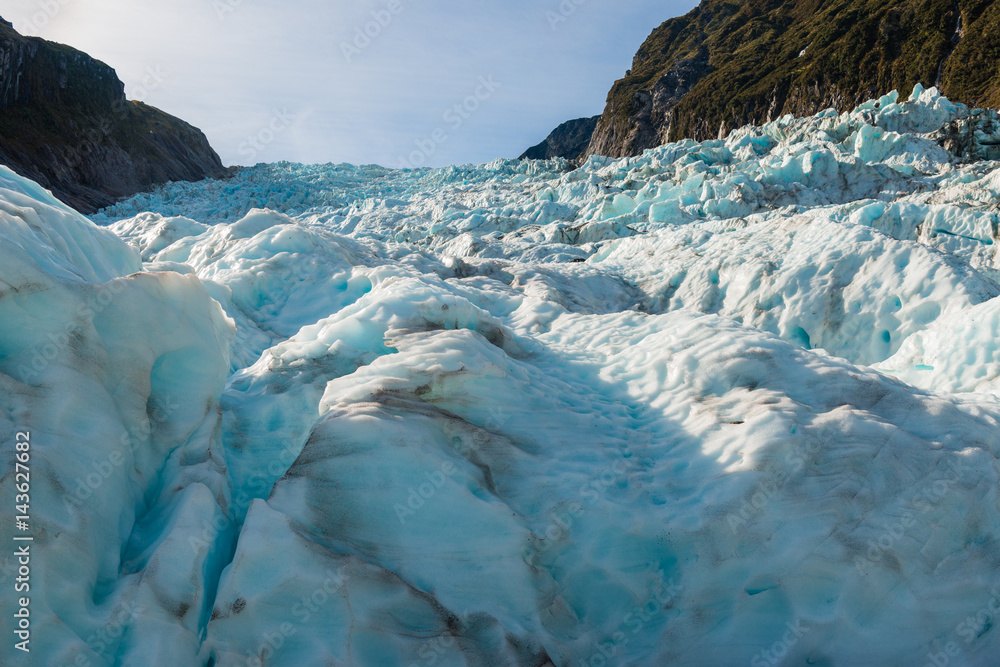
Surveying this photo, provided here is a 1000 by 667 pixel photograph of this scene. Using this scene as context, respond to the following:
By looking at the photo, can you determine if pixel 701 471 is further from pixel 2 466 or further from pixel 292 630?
pixel 2 466

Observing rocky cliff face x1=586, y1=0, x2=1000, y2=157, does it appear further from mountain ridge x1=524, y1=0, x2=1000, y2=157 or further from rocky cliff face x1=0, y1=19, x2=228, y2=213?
rocky cliff face x1=0, y1=19, x2=228, y2=213

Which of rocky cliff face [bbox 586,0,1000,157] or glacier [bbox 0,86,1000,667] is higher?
rocky cliff face [bbox 586,0,1000,157]

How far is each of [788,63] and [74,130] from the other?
65247mm

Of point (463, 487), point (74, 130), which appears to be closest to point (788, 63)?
point (74, 130)

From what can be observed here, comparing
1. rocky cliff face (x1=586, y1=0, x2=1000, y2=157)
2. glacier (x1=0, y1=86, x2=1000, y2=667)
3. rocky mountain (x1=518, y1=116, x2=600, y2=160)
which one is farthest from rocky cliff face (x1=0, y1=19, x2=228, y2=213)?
rocky mountain (x1=518, y1=116, x2=600, y2=160)

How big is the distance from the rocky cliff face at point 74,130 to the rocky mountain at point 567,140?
56084 millimetres

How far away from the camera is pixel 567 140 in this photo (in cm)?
9475

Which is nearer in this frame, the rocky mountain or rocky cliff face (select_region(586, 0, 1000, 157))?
rocky cliff face (select_region(586, 0, 1000, 157))

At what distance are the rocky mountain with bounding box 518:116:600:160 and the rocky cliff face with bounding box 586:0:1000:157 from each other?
→ 454 inches

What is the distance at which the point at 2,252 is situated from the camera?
3.28m

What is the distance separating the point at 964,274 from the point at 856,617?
22.9ft

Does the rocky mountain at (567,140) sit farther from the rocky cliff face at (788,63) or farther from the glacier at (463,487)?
the glacier at (463,487)

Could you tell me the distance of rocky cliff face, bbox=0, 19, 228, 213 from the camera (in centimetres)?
3994

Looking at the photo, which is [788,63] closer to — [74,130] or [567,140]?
[567,140]
